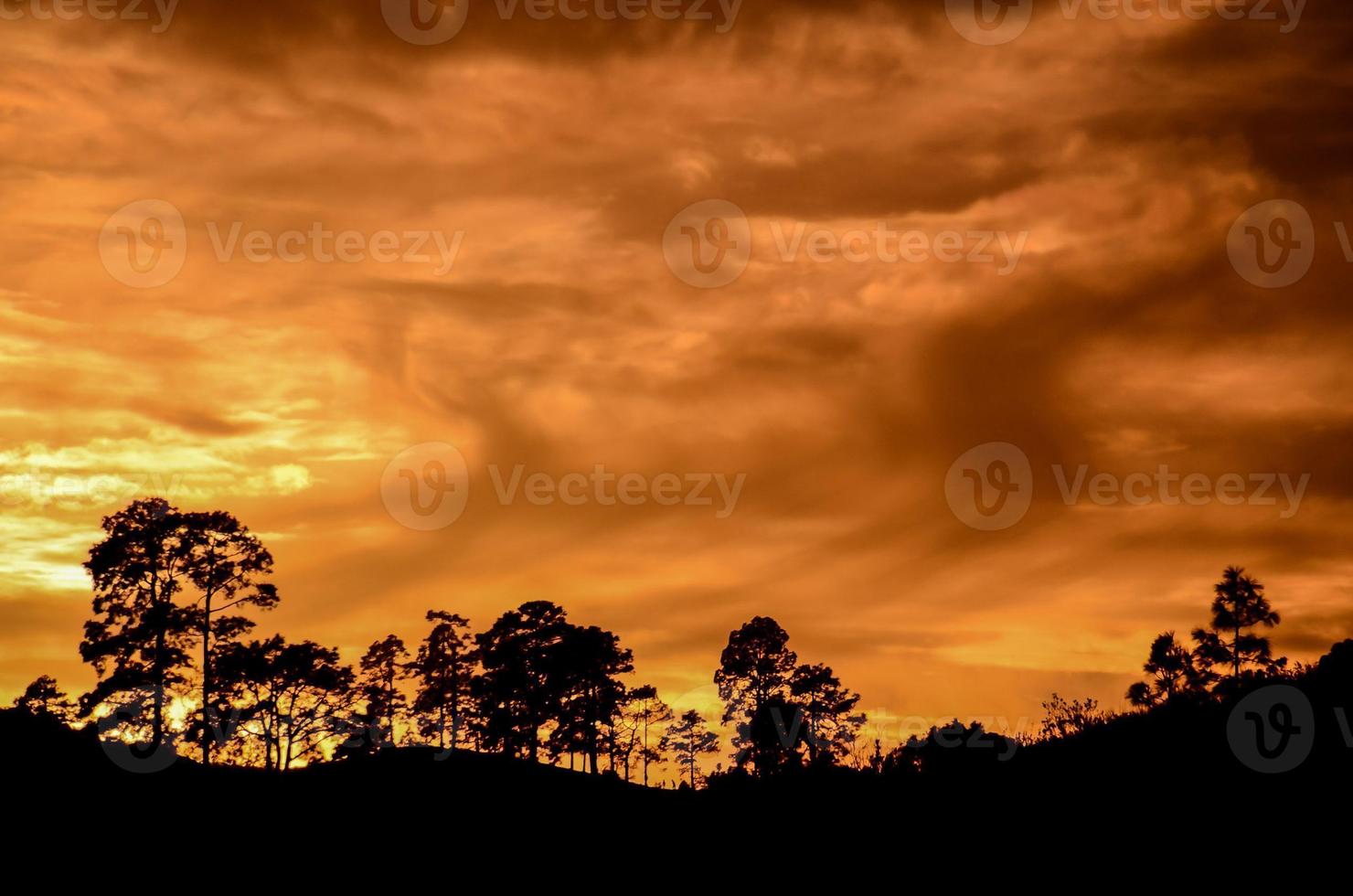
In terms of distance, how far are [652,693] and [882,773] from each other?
178 ft

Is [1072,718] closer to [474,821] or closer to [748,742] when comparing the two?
[474,821]

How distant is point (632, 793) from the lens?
1167 inches

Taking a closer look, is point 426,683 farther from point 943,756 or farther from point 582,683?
point 943,756

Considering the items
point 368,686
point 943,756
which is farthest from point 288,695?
point 943,756

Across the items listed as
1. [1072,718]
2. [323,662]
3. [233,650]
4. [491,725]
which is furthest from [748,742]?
[1072,718]

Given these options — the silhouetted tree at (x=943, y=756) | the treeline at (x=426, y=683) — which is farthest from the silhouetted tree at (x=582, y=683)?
the silhouetted tree at (x=943, y=756)
